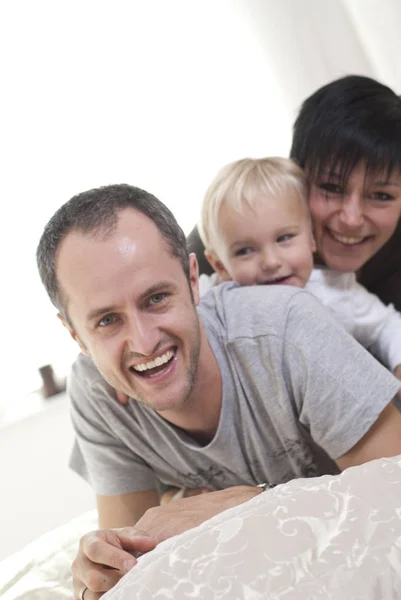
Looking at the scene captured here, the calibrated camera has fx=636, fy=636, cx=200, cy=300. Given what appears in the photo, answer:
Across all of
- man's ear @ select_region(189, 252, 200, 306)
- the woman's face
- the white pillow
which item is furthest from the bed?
the woman's face

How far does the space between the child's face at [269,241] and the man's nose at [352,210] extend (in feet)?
0.29

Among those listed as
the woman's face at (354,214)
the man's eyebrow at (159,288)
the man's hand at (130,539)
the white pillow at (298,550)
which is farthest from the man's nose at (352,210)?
the white pillow at (298,550)

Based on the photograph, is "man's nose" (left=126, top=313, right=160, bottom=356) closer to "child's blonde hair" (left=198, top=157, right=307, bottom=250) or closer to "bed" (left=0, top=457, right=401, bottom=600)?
"bed" (left=0, top=457, right=401, bottom=600)

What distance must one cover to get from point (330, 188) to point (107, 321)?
0.69 metres

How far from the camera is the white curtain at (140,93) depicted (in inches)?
81.6

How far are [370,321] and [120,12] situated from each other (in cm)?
139

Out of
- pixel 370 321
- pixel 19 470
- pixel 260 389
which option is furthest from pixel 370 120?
pixel 19 470

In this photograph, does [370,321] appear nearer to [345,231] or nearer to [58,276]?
[345,231]

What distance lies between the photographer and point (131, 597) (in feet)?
2.30

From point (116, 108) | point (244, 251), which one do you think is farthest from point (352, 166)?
point (116, 108)

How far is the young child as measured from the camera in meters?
1.42

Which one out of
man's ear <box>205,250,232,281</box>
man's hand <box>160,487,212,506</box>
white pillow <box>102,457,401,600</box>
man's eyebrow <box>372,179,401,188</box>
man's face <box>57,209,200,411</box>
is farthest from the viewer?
man's ear <box>205,250,232,281</box>

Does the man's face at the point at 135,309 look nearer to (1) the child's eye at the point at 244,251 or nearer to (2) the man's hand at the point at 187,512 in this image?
(2) the man's hand at the point at 187,512

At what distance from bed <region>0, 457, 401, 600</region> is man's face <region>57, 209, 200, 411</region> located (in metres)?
0.35
